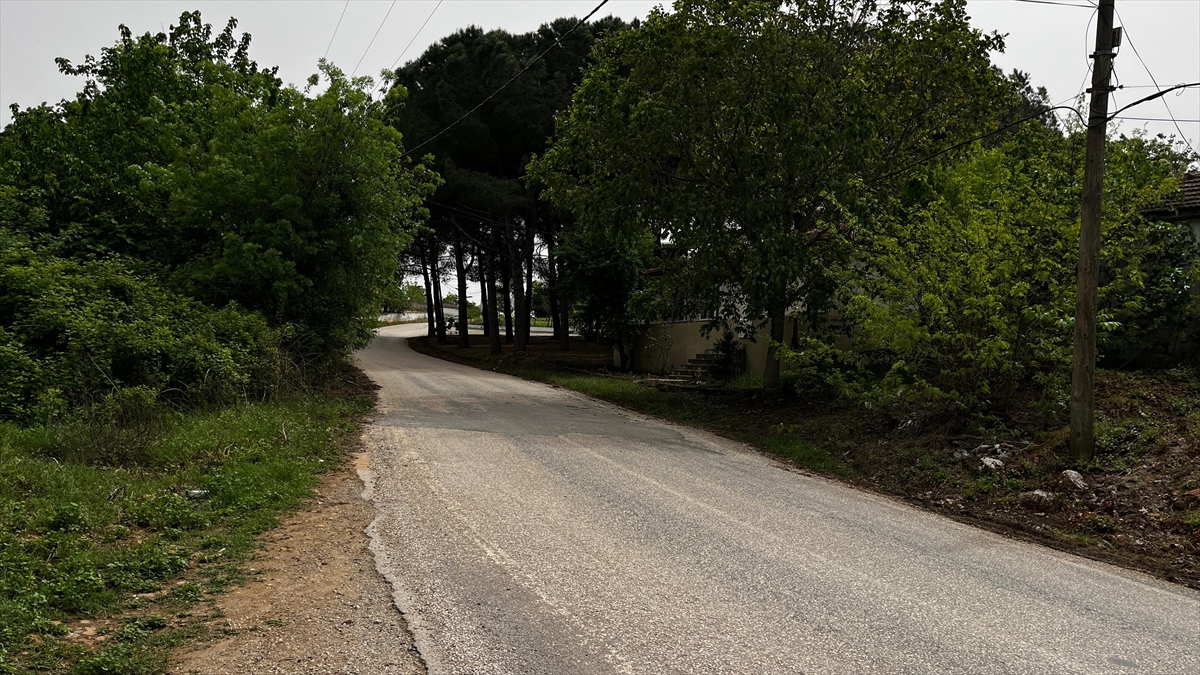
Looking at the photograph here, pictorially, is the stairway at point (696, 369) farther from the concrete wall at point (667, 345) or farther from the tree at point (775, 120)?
the tree at point (775, 120)

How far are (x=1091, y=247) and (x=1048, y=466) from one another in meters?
2.56

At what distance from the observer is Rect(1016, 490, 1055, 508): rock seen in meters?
8.48

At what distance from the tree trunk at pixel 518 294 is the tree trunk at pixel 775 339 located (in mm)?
14812

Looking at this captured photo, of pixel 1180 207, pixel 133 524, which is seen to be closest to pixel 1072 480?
pixel 133 524

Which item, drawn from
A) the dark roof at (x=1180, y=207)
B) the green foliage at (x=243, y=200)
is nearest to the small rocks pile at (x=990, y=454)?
the dark roof at (x=1180, y=207)

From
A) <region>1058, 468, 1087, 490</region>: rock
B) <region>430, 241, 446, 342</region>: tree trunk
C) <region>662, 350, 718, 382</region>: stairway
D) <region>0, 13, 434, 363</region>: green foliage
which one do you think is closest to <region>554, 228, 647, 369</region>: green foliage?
<region>662, 350, 718, 382</region>: stairway

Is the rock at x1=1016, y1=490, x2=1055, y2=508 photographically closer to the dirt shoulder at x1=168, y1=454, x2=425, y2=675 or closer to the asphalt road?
the asphalt road

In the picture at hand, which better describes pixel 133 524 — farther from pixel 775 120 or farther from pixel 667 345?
pixel 667 345

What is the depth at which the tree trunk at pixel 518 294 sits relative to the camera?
3059 centimetres

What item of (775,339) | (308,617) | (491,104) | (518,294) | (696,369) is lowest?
(696,369)

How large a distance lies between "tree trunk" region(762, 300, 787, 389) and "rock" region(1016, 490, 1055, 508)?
22.7 feet

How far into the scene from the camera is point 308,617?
15.3 ft

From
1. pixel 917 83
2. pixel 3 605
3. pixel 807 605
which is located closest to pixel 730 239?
pixel 917 83

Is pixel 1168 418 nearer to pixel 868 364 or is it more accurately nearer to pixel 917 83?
pixel 868 364
